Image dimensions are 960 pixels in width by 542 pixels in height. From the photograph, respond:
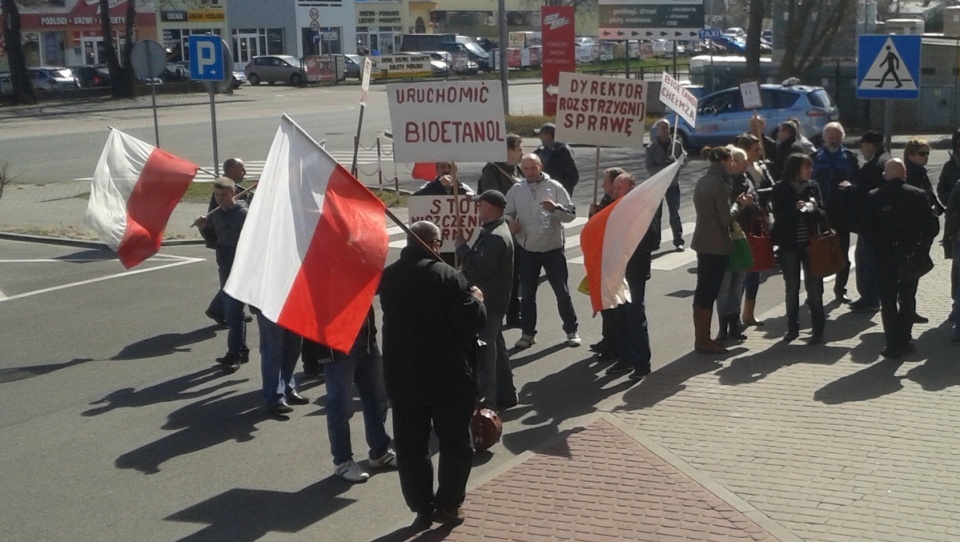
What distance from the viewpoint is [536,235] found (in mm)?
10523

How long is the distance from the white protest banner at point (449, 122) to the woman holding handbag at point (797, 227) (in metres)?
2.86

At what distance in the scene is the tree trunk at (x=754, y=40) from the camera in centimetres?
3391

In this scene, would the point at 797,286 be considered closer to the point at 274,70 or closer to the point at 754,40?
the point at 754,40

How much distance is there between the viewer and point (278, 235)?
6.41m

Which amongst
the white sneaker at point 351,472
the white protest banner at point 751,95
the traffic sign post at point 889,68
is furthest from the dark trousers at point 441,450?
the white protest banner at point 751,95

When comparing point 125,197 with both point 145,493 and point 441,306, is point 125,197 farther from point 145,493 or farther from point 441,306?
point 441,306

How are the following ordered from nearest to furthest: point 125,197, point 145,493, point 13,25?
point 145,493, point 125,197, point 13,25

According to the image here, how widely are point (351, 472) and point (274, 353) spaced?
1714 mm

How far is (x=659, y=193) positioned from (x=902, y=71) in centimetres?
420

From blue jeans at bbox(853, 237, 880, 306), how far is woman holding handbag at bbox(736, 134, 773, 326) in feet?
3.39

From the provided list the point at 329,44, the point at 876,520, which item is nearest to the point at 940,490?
the point at 876,520

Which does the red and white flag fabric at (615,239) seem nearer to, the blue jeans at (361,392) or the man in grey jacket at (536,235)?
the man in grey jacket at (536,235)

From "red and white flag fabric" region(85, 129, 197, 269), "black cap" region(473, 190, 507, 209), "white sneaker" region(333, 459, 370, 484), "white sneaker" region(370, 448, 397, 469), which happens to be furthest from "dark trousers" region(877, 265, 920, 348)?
"red and white flag fabric" region(85, 129, 197, 269)

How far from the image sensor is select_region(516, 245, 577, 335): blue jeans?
34.9 feet
